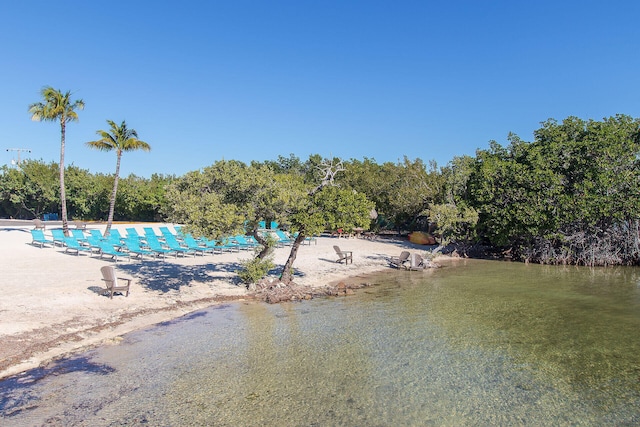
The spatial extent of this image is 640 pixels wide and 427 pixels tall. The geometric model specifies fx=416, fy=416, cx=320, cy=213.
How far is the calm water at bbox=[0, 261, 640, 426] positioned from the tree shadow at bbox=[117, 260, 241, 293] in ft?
9.93

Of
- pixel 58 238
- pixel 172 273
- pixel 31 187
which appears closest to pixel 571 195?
pixel 172 273

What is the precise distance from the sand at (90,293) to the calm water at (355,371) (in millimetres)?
767

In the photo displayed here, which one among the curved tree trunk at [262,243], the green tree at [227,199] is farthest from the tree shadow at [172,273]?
the green tree at [227,199]

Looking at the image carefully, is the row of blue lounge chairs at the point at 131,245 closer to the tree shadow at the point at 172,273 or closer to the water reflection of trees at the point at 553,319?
the tree shadow at the point at 172,273

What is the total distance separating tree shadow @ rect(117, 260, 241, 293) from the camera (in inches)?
572

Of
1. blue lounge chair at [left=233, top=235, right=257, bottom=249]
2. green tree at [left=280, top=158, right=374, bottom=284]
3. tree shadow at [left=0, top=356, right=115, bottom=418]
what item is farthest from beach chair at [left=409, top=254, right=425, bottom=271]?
tree shadow at [left=0, top=356, right=115, bottom=418]

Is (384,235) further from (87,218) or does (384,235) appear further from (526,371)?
(87,218)

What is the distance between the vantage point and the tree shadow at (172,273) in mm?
14522

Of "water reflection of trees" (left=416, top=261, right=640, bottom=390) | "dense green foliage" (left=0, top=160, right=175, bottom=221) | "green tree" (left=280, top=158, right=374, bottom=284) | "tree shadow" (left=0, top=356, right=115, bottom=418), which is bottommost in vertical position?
"tree shadow" (left=0, top=356, right=115, bottom=418)

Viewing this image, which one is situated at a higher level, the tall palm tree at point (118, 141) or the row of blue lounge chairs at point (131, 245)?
the tall palm tree at point (118, 141)

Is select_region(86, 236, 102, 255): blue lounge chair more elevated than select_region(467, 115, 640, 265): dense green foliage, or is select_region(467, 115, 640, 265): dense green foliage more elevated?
select_region(467, 115, 640, 265): dense green foliage

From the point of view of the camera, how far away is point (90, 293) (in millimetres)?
12430

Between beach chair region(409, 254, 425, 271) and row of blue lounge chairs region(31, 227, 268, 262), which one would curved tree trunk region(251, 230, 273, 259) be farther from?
beach chair region(409, 254, 425, 271)

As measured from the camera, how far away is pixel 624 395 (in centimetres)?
712
